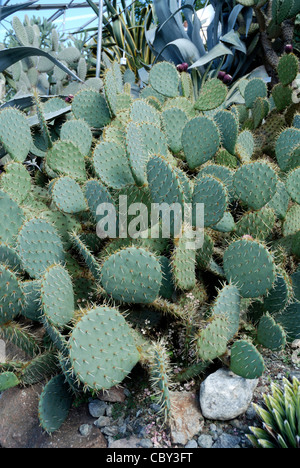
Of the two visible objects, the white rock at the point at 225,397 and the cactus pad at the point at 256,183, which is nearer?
the white rock at the point at 225,397

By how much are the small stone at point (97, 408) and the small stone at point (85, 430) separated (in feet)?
0.16

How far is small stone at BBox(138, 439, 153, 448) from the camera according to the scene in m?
1.41

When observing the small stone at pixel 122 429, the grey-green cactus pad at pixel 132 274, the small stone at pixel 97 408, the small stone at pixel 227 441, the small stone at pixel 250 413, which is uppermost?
the grey-green cactus pad at pixel 132 274

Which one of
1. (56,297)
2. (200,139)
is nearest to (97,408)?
(56,297)

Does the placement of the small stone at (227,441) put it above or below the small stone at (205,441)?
below

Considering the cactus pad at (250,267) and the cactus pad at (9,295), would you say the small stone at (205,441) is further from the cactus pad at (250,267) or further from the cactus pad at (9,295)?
the cactus pad at (9,295)

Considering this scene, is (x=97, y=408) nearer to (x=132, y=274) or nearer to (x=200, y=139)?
(x=132, y=274)

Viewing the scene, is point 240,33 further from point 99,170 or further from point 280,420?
point 280,420

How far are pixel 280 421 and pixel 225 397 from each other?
22 cm

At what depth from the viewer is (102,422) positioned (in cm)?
152

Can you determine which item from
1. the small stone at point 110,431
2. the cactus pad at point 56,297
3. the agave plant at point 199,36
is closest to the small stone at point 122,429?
the small stone at point 110,431

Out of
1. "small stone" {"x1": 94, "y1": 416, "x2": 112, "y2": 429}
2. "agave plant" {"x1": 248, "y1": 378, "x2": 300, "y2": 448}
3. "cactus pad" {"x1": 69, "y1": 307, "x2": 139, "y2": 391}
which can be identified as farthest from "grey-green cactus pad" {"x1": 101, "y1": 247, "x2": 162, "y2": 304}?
"agave plant" {"x1": 248, "y1": 378, "x2": 300, "y2": 448}

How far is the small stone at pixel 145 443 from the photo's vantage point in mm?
1408

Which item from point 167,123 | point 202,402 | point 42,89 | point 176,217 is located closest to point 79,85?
point 42,89
